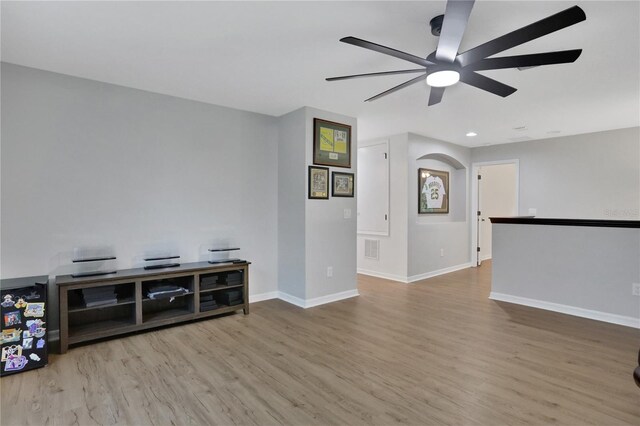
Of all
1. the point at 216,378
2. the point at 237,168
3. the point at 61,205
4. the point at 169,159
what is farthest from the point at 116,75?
the point at 216,378

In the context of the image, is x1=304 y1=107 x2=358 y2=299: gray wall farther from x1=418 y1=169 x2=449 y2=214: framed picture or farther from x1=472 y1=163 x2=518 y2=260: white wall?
x1=472 y1=163 x2=518 y2=260: white wall

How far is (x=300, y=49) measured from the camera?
2646 millimetres

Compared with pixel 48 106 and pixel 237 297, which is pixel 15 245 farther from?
pixel 237 297

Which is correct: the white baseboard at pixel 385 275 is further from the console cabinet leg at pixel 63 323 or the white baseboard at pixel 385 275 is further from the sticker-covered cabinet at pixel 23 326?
the sticker-covered cabinet at pixel 23 326

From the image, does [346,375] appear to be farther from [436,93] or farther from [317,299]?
[436,93]

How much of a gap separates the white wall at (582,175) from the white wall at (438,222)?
0.97 metres

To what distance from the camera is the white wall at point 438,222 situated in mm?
5691

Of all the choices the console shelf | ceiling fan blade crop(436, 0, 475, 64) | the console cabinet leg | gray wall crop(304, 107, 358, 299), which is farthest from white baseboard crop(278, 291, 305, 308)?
ceiling fan blade crop(436, 0, 475, 64)

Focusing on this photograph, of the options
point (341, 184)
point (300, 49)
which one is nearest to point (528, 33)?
point (300, 49)

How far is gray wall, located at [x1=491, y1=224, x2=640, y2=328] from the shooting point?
3.57 m

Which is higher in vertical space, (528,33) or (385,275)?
(528,33)

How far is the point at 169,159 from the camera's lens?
376cm

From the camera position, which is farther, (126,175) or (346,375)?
(126,175)

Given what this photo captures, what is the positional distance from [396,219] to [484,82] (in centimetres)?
343
